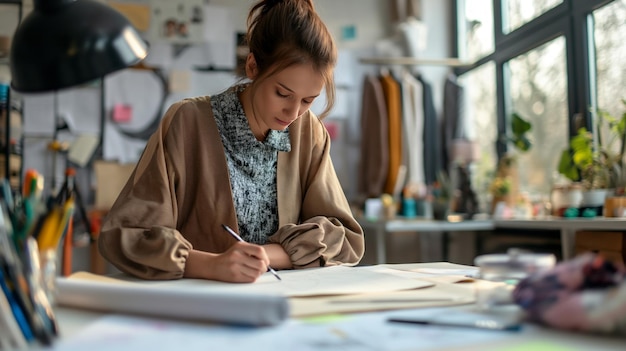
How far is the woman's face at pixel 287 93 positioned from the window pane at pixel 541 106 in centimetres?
242

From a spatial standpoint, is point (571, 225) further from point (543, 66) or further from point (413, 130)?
point (413, 130)

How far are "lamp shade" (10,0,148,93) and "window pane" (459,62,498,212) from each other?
3329 mm

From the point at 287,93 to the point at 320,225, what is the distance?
264 millimetres

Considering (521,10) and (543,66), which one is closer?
(543,66)

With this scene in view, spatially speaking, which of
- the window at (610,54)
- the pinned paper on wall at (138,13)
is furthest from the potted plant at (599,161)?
the pinned paper on wall at (138,13)

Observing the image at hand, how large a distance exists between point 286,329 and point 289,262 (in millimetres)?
506

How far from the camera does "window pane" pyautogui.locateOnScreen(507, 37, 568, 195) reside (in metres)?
3.21

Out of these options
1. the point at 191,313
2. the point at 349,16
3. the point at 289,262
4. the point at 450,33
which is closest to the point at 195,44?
the point at 349,16

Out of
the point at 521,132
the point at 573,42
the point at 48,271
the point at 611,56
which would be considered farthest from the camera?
the point at 521,132

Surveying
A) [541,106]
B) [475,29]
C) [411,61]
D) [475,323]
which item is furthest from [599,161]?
[475,323]

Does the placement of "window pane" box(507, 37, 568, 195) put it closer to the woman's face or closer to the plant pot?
the plant pot

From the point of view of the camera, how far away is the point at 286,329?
21.6 inches

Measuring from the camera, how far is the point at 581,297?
1.76 feet

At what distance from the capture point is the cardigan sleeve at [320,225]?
1062 mm
